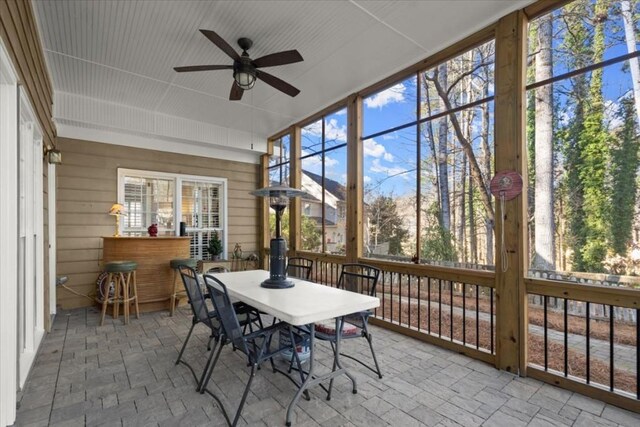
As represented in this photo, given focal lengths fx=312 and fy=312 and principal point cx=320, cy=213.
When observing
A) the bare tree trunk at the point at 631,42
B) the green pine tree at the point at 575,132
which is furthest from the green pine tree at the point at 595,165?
the bare tree trunk at the point at 631,42

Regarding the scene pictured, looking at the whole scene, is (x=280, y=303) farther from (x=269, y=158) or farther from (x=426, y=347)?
(x=269, y=158)

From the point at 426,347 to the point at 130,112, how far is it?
555 centimetres

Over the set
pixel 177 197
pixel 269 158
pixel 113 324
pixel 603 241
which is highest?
pixel 269 158

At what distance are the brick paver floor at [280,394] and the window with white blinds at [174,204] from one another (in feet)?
8.55

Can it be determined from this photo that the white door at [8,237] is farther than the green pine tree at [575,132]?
No

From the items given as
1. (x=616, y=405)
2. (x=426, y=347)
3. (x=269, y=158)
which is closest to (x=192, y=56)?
(x=269, y=158)

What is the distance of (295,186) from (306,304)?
12.1 feet

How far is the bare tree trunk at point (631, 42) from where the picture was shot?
242cm

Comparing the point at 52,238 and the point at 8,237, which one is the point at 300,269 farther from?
the point at 8,237

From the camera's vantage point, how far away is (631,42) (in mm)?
2467

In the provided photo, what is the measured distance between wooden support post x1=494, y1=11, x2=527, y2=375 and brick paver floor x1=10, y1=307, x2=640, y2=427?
0.29 metres

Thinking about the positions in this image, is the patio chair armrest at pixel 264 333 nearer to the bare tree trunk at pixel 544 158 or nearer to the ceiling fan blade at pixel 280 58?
the ceiling fan blade at pixel 280 58

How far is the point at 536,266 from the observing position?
9.92 ft

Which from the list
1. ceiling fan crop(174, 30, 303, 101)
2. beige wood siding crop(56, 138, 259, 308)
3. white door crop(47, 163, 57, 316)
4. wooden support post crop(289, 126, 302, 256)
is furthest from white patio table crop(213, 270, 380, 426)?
beige wood siding crop(56, 138, 259, 308)
